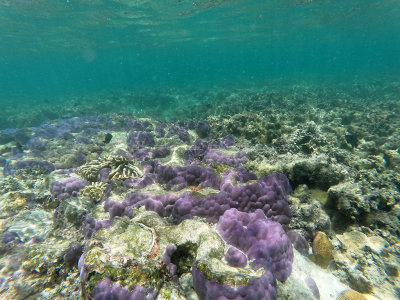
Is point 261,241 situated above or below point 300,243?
above

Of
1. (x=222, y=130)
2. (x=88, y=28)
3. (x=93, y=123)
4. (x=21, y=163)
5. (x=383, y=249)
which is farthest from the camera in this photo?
(x=88, y=28)

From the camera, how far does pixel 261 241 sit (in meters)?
2.66

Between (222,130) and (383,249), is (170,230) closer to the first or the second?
(383,249)

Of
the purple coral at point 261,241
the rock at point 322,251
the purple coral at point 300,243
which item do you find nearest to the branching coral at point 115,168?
the purple coral at point 261,241

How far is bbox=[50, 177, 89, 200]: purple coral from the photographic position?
5.34 metres

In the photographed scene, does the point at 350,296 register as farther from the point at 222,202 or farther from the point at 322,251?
the point at 222,202

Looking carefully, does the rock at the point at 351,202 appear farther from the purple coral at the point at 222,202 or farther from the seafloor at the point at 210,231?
the purple coral at the point at 222,202

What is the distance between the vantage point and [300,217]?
11.8ft

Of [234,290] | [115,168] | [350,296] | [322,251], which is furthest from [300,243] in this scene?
[115,168]

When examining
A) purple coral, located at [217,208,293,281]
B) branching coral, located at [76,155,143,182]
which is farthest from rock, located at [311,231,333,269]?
branching coral, located at [76,155,143,182]

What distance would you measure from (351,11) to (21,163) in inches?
1858

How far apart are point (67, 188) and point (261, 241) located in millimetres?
4993

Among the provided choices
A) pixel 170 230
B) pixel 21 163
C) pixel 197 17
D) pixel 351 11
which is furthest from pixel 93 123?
pixel 351 11

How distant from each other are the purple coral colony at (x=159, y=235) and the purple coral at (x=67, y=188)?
0.9 inches
